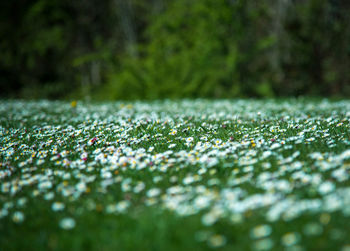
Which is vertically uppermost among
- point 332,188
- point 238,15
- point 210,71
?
point 238,15

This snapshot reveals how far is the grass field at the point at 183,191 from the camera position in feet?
5.91

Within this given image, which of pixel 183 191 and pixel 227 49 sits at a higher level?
pixel 227 49

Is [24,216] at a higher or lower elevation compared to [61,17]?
lower

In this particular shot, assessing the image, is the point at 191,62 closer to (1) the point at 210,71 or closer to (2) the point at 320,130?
(1) the point at 210,71

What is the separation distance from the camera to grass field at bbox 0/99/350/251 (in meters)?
1.80

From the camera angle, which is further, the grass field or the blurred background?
the blurred background

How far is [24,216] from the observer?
7.32 ft

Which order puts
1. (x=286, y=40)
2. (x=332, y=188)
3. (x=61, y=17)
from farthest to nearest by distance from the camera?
(x=61, y=17), (x=286, y=40), (x=332, y=188)

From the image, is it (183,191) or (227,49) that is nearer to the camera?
(183,191)

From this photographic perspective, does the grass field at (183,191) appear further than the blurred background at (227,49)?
No

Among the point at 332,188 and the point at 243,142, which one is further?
the point at 243,142

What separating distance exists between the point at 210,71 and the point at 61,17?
9358mm

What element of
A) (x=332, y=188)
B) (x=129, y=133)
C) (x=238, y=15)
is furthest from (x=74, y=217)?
(x=238, y=15)

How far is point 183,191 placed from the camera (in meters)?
2.35
